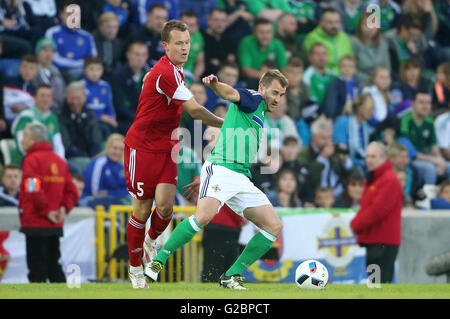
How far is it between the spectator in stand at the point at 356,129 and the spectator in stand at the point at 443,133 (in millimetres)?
1558

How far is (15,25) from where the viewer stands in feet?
50.9

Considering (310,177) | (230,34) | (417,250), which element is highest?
(230,34)

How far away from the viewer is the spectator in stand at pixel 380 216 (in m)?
12.5

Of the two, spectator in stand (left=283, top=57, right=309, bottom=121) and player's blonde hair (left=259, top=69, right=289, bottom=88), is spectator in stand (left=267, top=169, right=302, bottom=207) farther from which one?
player's blonde hair (left=259, top=69, right=289, bottom=88)

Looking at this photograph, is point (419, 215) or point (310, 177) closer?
point (419, 215)

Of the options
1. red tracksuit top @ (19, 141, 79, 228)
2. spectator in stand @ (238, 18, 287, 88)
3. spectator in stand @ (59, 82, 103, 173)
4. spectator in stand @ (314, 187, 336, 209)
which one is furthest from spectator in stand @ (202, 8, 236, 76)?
red tracksuit top @ (19, 141, 79, 228)

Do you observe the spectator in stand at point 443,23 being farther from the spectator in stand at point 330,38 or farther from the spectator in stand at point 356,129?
the spectator in stand at point 356,129

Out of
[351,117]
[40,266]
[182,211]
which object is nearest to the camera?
[40,266]

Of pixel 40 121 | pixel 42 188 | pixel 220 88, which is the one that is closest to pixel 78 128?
pixel 40 121

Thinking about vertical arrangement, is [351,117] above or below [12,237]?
above
